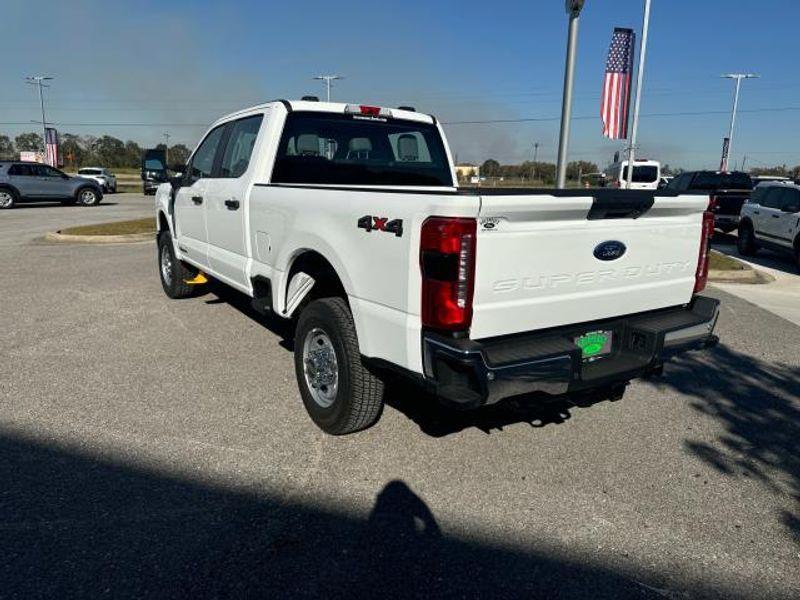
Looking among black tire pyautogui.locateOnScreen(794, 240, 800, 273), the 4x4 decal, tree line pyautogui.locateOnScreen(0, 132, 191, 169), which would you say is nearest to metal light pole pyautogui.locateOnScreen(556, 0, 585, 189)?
the 4x4 decal

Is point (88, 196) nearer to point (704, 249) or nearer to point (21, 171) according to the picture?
point (21, 171)

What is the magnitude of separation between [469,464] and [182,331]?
375 centimetres

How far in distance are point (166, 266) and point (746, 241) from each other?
1222 cm

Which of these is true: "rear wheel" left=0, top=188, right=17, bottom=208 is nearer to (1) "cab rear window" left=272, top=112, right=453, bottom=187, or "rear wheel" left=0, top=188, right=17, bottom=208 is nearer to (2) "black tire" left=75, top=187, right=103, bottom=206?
(2) "black tire" left=75, top=187, right=103, bottom=206

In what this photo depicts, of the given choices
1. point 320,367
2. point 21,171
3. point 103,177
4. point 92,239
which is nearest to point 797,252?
point 320,367

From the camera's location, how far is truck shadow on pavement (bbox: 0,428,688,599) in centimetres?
247

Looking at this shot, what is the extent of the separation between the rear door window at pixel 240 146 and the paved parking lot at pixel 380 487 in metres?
1.69

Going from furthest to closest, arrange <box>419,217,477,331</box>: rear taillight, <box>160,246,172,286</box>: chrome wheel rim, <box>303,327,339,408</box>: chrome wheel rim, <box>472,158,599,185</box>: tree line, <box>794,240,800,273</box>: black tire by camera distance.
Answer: <box>472,158,599,185</box>: tree line, <box>794,240,800,273</box>: black tire, <box>160,246,172,286</box>: chrome wheel rim, <box>303,327,339,408</box>: chrome wheel rim, <box>419,217,477,331</box>: rear taillight

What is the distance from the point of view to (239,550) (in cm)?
270

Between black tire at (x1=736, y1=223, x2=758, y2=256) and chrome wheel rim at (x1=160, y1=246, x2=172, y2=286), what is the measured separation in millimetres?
11974

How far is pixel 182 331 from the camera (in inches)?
240

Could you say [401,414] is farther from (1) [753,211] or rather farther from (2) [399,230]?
(1) [753,211]

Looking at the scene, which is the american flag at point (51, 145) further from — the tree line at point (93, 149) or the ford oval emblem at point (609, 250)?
the ford oval emblem at point (609, 250)

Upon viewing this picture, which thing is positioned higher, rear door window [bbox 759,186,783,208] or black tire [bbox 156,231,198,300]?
rear door window [bbox 759,186,783,208]
